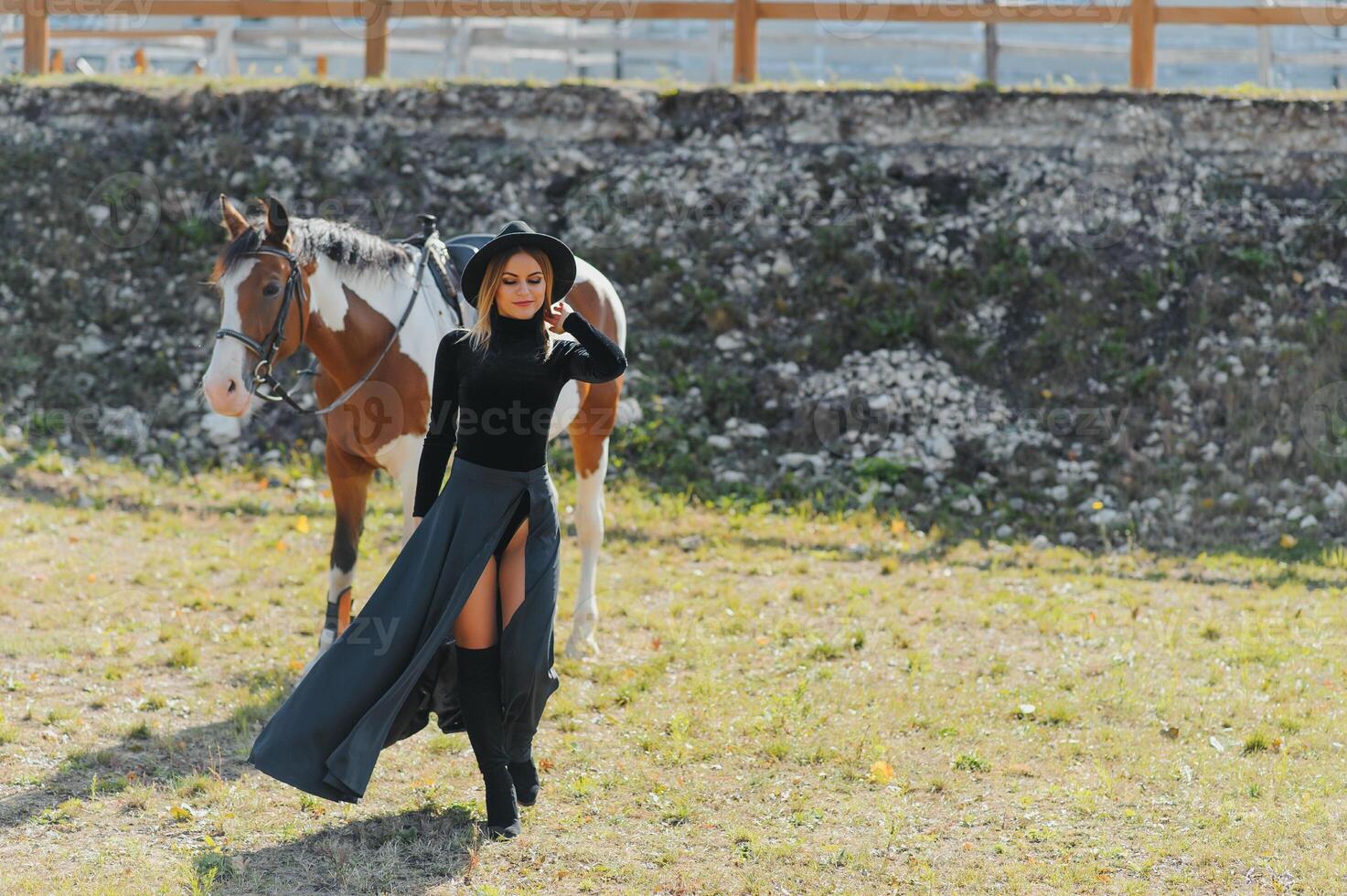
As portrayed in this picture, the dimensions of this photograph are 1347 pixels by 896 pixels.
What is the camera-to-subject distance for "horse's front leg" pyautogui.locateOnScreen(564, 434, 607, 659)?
23.9ft

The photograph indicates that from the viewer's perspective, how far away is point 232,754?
5809 mm

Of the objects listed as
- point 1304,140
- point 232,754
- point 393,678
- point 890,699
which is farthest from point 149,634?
point 1304,140

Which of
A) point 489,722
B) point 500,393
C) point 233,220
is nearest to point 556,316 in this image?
point 500,393

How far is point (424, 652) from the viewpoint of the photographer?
4.64m

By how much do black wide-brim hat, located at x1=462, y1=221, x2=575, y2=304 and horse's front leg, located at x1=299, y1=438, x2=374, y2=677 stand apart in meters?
1.93

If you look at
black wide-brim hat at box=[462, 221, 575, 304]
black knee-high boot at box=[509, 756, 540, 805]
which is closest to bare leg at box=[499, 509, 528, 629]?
black knee-high boot at box=[509, 756, 540, 805]

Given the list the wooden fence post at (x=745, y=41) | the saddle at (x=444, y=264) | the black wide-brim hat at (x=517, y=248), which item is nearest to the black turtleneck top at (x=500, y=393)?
the black wide-brim hat at (x=517, y=248)

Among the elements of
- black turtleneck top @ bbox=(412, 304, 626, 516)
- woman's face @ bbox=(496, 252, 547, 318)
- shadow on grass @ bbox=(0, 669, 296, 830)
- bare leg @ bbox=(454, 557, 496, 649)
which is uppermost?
woman's face @ bbox=(496, 252, 547, 318)

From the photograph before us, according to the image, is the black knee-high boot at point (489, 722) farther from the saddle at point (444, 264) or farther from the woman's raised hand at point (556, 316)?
the saddle at point (444, 264)

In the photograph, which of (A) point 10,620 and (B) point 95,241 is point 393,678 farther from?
(B) point 95,241

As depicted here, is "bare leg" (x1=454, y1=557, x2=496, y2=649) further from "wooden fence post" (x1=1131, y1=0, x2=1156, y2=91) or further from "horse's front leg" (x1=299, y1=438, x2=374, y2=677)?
"wooden fence post" (x1=1131, y1=0, x2=1156, y2=91)

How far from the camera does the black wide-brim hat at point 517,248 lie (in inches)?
187

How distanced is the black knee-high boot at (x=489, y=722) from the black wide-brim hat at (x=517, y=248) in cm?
130

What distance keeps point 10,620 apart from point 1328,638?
727cm
